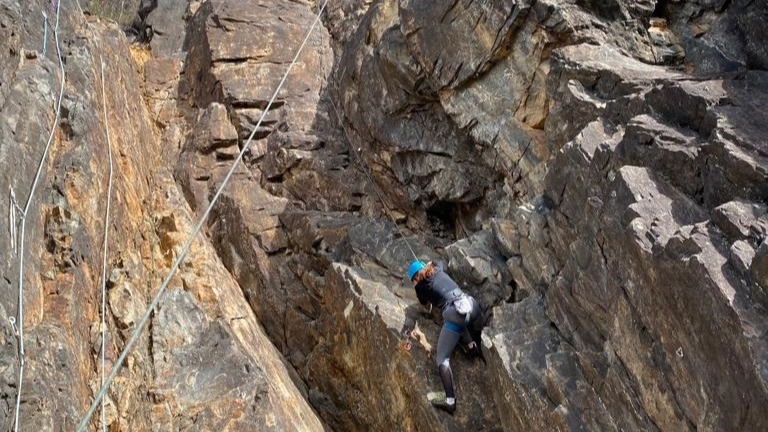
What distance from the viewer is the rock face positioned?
8367 millimetres

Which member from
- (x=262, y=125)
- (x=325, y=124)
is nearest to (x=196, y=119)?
(x=262, y=125)

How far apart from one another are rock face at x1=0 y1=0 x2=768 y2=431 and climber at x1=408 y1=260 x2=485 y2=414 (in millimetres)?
336

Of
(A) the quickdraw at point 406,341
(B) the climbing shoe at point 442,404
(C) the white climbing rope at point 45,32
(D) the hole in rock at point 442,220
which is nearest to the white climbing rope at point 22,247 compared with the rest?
(C) the white climbing rope at point 45,32

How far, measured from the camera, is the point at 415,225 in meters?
16.3

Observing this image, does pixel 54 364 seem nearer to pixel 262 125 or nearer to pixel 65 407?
pixel 65 407

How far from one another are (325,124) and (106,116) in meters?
6.16

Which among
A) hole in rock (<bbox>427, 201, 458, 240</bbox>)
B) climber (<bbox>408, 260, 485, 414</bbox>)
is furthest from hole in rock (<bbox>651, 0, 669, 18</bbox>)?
climber (<bbox>408, 260, 485, 414</bbox>)

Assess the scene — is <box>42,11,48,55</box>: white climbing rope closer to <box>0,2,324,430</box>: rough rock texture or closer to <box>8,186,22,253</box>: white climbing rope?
<box>0,2,324,430</box>: rough rock texture

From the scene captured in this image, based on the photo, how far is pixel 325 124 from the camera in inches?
749

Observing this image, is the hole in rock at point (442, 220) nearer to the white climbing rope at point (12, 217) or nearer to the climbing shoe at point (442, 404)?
the climbing shoe at point (442, 404)

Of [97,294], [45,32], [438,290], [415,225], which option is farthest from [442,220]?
[45,32]

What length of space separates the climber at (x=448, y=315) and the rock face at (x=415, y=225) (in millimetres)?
336

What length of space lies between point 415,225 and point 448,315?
5.45 m

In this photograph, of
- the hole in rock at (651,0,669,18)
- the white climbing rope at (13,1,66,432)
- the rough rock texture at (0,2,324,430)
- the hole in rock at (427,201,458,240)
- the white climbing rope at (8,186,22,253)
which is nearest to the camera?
the white climbing rope at (13,1,66,432)
